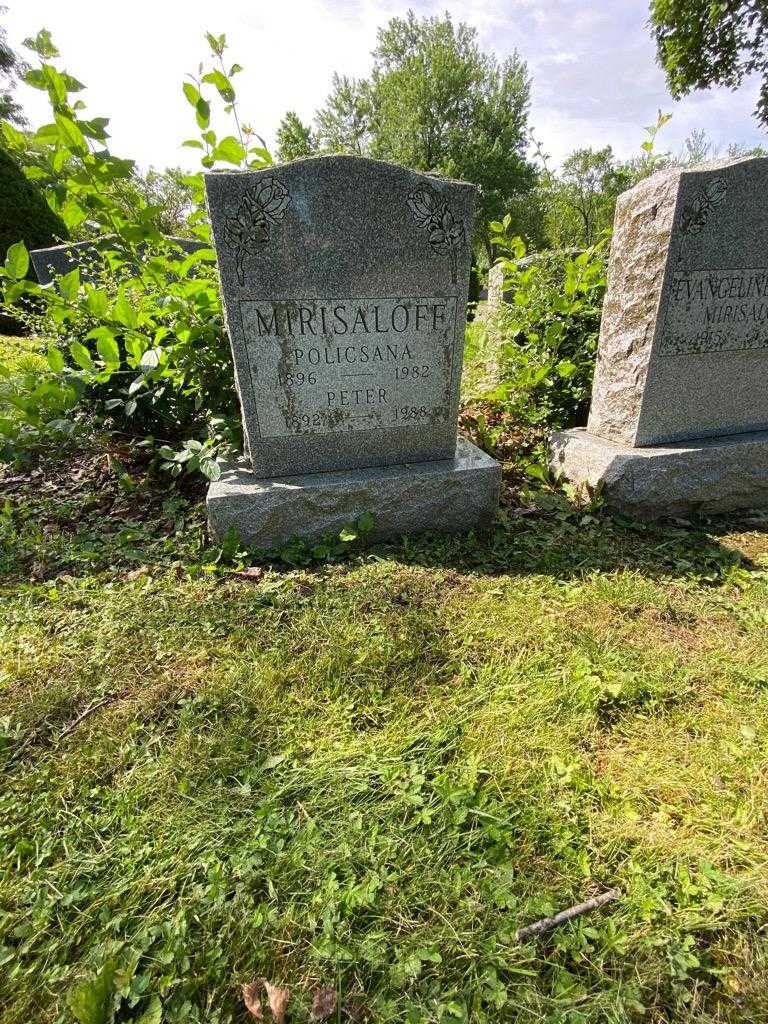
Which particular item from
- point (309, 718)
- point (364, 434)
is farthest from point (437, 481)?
point (309, 718)

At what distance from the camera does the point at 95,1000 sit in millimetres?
1016

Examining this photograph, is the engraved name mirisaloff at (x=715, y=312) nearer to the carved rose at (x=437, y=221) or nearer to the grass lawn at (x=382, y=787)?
the carved rose at (x=437, y=221)

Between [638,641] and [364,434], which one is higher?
[364,434]

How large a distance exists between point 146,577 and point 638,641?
219cm

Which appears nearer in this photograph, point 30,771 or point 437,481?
point 30,771

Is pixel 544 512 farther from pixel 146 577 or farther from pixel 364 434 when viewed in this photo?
pixel 146 577

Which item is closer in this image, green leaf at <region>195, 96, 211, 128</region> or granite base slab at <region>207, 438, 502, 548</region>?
green leaf at <region>195, 96, 211, 128</region>

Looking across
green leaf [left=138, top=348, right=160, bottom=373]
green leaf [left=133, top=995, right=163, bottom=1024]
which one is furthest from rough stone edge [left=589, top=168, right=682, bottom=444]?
green leaf [left=133, top=995, right=163, bottom=1024]

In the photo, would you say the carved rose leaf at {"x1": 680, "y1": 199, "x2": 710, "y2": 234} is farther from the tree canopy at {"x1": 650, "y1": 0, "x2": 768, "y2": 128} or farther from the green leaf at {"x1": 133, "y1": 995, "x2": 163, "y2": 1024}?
the tree canopy at {"x1": 650, "y1": 0, "x2": 768, "y2": 128}

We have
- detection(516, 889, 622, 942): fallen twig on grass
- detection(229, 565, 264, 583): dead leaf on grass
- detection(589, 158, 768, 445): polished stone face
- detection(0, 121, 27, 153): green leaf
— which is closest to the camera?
detection(516, 889, 622, 942): fallen twig on grass

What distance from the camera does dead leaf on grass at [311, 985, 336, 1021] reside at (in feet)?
3.34

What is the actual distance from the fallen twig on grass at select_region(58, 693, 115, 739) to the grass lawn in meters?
0.02

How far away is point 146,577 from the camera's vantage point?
2.37 metres

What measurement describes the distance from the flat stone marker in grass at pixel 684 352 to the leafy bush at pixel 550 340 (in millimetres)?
449
